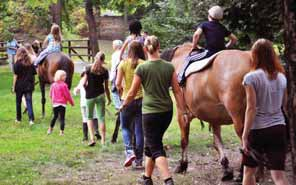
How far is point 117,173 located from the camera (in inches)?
370

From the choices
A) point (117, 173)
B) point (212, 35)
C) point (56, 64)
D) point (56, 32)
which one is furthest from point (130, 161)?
point (56, 64)

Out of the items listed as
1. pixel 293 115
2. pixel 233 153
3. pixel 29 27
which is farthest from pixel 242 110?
pixel 29 27

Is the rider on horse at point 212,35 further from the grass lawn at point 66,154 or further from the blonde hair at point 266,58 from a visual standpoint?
the blonde hair at point 266,58

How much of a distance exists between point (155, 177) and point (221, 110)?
4.90 feet

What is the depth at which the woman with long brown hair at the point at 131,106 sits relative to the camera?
922cm

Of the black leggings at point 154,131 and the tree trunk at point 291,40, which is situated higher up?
the tree trunk at point 291,40

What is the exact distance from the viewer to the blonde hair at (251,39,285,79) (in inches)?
241

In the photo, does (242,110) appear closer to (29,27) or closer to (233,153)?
(233,153)

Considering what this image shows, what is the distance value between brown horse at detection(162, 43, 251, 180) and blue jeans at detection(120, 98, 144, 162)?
72 centimetres

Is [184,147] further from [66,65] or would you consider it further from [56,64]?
[56,64]

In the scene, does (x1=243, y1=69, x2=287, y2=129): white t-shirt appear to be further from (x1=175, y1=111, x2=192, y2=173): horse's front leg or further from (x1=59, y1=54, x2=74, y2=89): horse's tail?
(x1=59, y1=54, x2=74, y2=89): horse's tail

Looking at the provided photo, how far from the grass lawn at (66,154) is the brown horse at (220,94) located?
33.4 inches

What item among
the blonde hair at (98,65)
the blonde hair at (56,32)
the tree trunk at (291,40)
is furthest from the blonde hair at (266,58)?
the blonde hair at (56,32)

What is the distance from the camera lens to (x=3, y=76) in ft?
100
